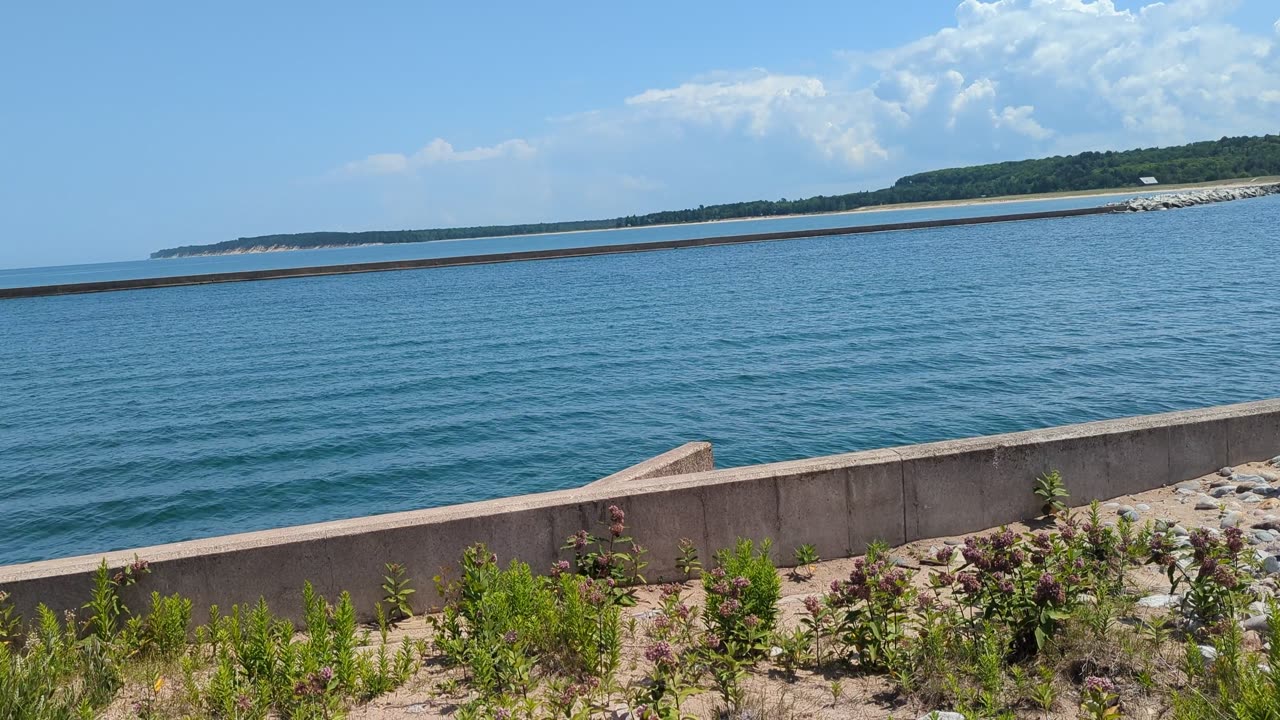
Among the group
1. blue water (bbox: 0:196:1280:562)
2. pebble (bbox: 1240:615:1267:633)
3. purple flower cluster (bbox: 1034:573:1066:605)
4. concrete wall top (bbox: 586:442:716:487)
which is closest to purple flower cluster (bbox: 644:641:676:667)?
purple flower cluster (bbox: 1034:573:1066:605)

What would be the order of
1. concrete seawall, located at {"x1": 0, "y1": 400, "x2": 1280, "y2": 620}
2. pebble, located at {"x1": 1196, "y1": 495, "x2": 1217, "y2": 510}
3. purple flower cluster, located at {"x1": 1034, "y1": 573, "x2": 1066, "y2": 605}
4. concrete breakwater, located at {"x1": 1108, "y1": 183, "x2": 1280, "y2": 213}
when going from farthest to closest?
concrete breakwater, located at {"x1": 1108, "y1": 183, "x2": 1280, "y2": 213} → pebble, located at {"x1": 1196, "y1": 495, "x2": 1217, "y2": 510} → concrete seawall, located at {"x1": 0, "y1": 400, "x2": 1280, "y2": 620} → purple flower cluster, located at {"x1": 1034, "y1": 573, "x2": 1066, "y2": 605}

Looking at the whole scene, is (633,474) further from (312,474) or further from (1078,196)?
(1078,196)

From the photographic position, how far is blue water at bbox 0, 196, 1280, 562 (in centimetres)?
1602

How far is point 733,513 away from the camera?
694cm

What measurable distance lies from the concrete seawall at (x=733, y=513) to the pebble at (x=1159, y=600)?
2.13m

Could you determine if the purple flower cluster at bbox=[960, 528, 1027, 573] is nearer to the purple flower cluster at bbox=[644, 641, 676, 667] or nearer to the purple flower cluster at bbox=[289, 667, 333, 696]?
the purple flower cluster at bbox=[644, 641, 676, 667]

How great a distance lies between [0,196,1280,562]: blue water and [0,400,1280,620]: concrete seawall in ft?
25.7

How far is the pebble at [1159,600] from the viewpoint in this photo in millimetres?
5344

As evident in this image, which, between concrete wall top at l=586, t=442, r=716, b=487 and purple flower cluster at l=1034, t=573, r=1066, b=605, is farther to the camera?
concrete wall top at l=586, t=442, r=716, b=487

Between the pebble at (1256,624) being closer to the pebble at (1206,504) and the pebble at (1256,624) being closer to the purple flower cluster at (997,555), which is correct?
the purple flower cluster at (997,555)

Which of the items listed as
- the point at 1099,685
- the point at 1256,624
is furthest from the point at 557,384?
the point at 1099,685

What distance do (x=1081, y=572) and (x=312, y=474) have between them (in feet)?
47.0

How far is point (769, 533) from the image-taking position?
277 inches

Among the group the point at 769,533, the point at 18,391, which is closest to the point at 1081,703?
the point at 769,533
